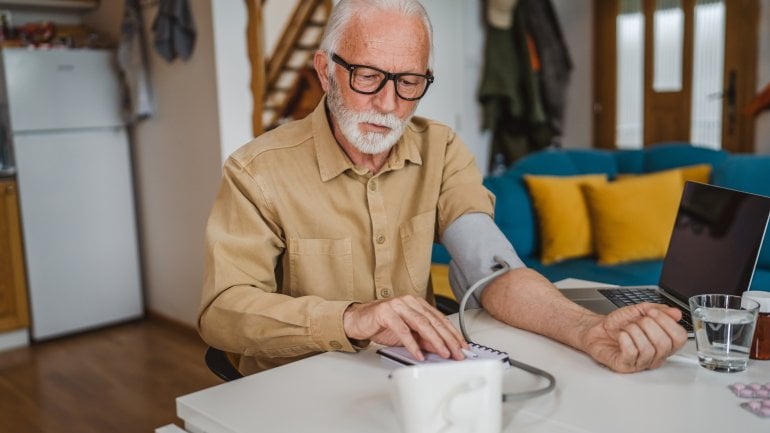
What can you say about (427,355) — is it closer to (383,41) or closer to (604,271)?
(383,41)

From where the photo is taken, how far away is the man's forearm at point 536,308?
131cm

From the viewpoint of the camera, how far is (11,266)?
12.9 ft

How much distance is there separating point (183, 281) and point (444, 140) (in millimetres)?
2621

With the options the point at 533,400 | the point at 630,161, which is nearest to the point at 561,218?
the point at 630,161

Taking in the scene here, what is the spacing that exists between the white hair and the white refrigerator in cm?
289

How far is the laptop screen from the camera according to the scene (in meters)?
1.35

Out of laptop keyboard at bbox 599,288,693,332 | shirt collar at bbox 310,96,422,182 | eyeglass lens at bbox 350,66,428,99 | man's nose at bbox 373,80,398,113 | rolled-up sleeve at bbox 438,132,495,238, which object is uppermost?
eyeglass lens at bbox 350,66,428,99

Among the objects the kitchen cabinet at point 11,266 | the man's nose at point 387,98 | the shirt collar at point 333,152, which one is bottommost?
the kitchen cabinet at point 11,266

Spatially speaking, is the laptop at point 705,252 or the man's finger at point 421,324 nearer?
the man's finger at point 421,324

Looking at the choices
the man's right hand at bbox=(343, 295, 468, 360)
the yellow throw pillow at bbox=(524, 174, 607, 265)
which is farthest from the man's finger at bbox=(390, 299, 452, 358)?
the yellow throw pillow at bbox=(524, 174, 607, 265)

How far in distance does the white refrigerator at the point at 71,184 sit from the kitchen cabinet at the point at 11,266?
0.04m

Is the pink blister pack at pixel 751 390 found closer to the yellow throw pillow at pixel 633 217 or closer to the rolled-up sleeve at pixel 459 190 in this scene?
the rolled-up sleeve at pixel 459 190

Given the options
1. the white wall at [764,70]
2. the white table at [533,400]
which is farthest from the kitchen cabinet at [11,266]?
the white wall at [764,70]

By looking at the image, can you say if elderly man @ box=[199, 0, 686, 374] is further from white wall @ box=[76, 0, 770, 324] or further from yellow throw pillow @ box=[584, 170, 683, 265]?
white wall @ box=[76, 0, 770, 324]
